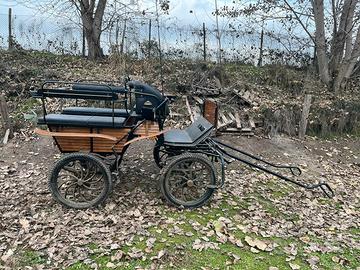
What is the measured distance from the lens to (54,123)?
4.50 meters

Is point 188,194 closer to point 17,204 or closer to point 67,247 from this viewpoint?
point 67,247

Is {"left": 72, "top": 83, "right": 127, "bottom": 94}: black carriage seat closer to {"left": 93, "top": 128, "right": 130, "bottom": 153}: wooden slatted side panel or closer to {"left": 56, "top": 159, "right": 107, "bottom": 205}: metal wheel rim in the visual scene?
{"left": 93, "top": 128, "right": 130, "bottom": 153}: wooden slatted side panel

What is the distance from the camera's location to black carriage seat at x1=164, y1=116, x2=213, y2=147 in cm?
480

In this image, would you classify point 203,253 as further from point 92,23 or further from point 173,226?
point 92,23

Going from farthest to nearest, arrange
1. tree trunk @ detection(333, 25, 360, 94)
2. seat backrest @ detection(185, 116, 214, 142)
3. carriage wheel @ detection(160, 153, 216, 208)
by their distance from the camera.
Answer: tree trunk @ detection(333, 25, 360, 94) → seat backrest @ detection(185, 116, 214, 142) → carriage wheel @ detection(160, 153, 216, 208)

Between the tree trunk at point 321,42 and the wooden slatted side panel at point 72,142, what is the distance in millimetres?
7677

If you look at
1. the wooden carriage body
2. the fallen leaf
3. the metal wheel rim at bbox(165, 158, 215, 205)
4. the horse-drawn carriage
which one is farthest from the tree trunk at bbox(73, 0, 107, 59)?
the fallen leaf

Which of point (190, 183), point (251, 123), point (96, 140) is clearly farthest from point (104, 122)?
point (251, 123)

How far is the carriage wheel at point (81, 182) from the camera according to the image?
4.54 m

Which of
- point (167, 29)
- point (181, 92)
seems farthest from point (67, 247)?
point (167, 29)

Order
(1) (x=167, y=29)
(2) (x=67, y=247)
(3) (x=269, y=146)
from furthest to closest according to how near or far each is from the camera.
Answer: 1. (1) (x=167, y=29)
2. (3) (x=269, y=146)
3. (2) (x=67, y=247)

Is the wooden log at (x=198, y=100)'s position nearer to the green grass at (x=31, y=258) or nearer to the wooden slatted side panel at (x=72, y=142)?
the wooden slatted side panel at (x=72, y=142)

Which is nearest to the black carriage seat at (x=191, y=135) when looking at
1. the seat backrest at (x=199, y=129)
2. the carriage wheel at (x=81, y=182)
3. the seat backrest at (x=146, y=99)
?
the seat backrest at (x=199, y=129)

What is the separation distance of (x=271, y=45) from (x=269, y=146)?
5.24 m
